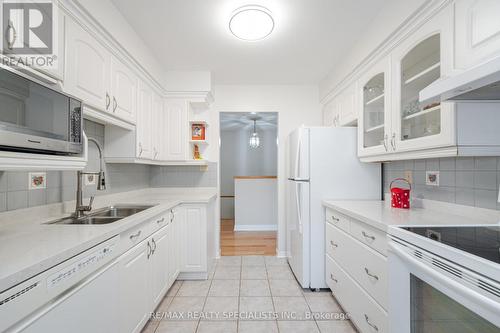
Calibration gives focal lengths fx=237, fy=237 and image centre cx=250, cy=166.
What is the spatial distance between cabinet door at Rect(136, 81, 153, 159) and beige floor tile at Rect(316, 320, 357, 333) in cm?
212

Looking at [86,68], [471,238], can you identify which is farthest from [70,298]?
[471,238]

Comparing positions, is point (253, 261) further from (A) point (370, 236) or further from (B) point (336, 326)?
(A) point (370, 236)

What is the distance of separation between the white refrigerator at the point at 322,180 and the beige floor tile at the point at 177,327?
1080 millimetres

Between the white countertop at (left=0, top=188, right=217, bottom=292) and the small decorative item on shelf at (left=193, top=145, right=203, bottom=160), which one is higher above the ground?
the small decorative item on shelf at (left=193, top=145, right=203, bottom=160)

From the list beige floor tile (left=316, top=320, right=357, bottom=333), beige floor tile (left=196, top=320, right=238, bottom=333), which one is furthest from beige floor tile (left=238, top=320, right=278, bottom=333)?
beige floor tile (left=316, top=320, right=357, bottom=333)

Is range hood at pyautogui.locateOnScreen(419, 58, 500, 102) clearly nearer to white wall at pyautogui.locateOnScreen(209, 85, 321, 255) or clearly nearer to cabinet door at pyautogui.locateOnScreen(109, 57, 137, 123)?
cabinet door at pyautogui.locateOnScreen(109, 57, 137, 123)

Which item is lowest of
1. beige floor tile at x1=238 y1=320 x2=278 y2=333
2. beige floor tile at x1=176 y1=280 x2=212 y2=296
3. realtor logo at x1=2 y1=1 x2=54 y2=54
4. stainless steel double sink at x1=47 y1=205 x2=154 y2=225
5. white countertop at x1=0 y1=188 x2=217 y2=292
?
beige floor tile at x1=176 y1=280 x2=212 y2=296

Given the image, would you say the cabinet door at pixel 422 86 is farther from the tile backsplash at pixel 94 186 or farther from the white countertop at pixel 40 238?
the tile backsplash at pixel 94 186

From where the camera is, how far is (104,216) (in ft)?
6.22

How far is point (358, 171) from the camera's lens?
2.31 m

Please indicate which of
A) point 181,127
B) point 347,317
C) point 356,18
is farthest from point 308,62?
point 347,317

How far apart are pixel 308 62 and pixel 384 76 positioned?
41.6 inches

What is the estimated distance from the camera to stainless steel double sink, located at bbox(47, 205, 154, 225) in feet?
5.17

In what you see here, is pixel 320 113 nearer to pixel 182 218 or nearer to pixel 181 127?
pixel 181 127
